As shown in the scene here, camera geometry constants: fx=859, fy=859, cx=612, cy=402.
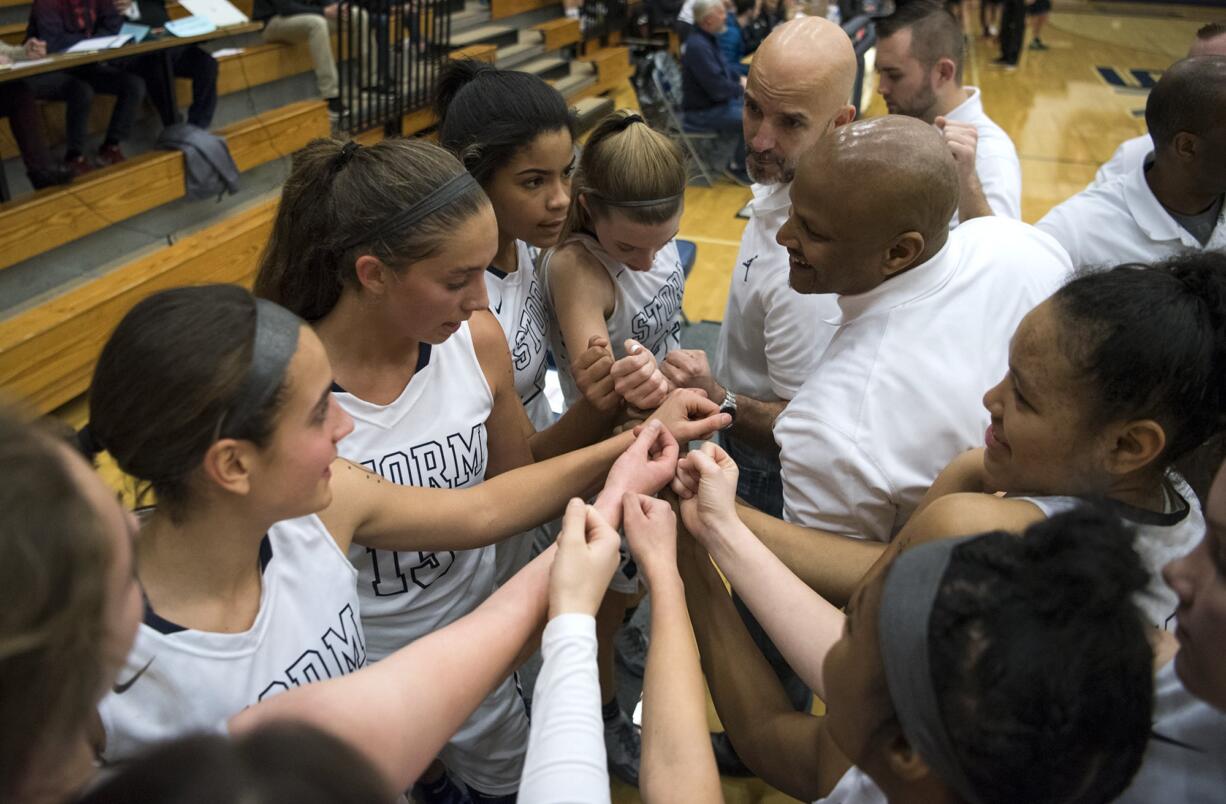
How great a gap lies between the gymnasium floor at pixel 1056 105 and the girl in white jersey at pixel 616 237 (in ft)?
4.05

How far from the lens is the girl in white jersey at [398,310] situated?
1.60 m

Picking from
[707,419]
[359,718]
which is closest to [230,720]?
[359,718]

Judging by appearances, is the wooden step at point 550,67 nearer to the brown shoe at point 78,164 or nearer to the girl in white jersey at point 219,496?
the brown shoe at point 78,164

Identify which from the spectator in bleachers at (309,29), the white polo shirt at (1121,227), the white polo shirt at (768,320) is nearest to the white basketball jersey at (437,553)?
the white polo shirt at (768,320)

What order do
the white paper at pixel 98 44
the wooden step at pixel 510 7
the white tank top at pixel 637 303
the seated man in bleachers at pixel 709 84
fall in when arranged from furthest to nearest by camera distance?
1. the wooden step at pixel 510 7
2. the seated man in bleachers at pixel 709 84
3. the white paper at pixel 98 44
4. the white tank top at pixel 637 303

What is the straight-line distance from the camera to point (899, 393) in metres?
1.46

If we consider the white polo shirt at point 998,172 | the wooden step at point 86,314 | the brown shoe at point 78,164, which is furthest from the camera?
the brown shoe at point 78,164

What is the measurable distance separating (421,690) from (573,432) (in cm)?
92

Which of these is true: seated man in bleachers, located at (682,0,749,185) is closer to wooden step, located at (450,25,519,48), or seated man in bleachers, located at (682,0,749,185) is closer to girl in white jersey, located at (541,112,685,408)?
wooden step, located at (450,25,519,48)

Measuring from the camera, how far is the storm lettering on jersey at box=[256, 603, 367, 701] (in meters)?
1.22

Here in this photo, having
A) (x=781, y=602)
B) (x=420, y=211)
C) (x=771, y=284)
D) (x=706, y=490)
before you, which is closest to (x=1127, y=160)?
(x=771, y=284)

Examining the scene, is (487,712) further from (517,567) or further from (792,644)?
(792,644)

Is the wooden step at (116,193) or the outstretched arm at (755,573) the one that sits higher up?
the outstretched arm at (755,573)

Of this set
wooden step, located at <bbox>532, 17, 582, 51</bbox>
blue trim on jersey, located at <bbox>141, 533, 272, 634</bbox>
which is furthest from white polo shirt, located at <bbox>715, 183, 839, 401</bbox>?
wooden step, located at <bbox>532, 17, 582, 51</bbox>
